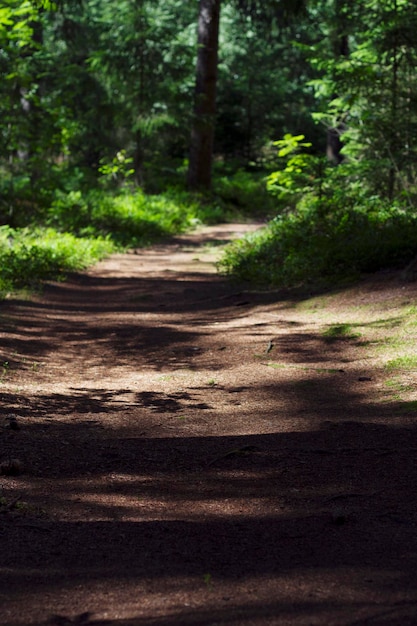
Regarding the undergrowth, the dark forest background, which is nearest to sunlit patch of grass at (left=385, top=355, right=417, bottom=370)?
the dark forest background

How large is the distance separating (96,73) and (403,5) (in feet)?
37.6

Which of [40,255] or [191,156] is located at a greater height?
[191,156]

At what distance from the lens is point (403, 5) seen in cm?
1506

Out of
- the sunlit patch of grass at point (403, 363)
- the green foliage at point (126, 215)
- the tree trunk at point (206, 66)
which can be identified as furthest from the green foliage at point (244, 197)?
the sunlit patch of grass at point (403, 363)

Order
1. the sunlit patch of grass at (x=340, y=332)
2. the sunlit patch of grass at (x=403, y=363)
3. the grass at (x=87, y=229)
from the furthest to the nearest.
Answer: the grass at (x=87, y=229) → the sunlit patch of grass at (x=340, y=332) → the sunlit patch of grass at (x=403, y=363)

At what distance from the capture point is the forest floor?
293 centimetres

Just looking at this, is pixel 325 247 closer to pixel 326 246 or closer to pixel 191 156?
pixel 326 246

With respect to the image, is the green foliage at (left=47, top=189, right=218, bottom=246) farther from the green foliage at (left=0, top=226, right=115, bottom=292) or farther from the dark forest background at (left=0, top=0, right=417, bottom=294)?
the green foliage at (left=0, top=226, right=115, bottom=292)

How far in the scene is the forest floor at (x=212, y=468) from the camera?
293 centimetres

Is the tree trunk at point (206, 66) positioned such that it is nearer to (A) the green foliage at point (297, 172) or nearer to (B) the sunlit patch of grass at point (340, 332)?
(A) the green foliage at point (297, 172)

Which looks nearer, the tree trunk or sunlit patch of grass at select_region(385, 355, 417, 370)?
sunlit patch of grass at select_region(385, 355, 417, 370)

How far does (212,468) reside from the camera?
4672mm

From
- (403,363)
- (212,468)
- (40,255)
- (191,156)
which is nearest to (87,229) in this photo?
(40,255)

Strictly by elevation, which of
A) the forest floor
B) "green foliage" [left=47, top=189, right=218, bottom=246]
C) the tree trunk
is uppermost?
the tree trunk
